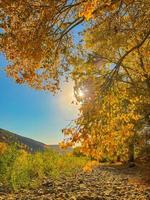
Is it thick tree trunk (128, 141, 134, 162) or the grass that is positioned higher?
thick tree trunk (128, 141, 134, 162)

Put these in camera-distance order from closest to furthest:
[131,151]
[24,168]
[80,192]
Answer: [80,192]
[24,168]
[131,151]

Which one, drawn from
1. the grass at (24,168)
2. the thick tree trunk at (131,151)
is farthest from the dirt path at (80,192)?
the thick tree trunk at (131,151)

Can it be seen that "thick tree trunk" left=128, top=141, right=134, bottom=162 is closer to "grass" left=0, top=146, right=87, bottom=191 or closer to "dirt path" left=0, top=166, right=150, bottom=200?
"grass" left=0, top=146, right=87, bottom=191

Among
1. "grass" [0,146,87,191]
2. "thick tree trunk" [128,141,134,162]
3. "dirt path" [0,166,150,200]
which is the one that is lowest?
"dirt path" [0,166,150,200]

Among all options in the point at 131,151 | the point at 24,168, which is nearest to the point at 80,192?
the point at 24,168

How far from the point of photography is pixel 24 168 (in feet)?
56.8

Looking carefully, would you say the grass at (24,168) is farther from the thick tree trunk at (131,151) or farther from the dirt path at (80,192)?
the thick tree trunk at (131,151)

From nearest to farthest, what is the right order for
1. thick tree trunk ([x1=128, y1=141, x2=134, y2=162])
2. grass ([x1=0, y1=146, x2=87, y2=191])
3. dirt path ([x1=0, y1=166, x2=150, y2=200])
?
dirt path ([x1=0, y1=166, x2=150, y2=200]), grass ([x1=0, y1=146, x2=87, y2=191]), thick tree trunk ([x1=128, y1=141, x2=134, y2=162])

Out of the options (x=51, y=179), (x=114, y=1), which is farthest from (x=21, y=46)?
(x=51, y=179)

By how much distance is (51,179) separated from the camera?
2055cm

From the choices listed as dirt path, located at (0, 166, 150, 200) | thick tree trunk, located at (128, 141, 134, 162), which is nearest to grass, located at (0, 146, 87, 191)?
dirt path, located at (0, 166, 150, 200)

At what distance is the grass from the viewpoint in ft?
51.5

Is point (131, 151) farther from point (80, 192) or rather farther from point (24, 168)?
point (24, 168)

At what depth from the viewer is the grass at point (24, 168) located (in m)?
15.7
